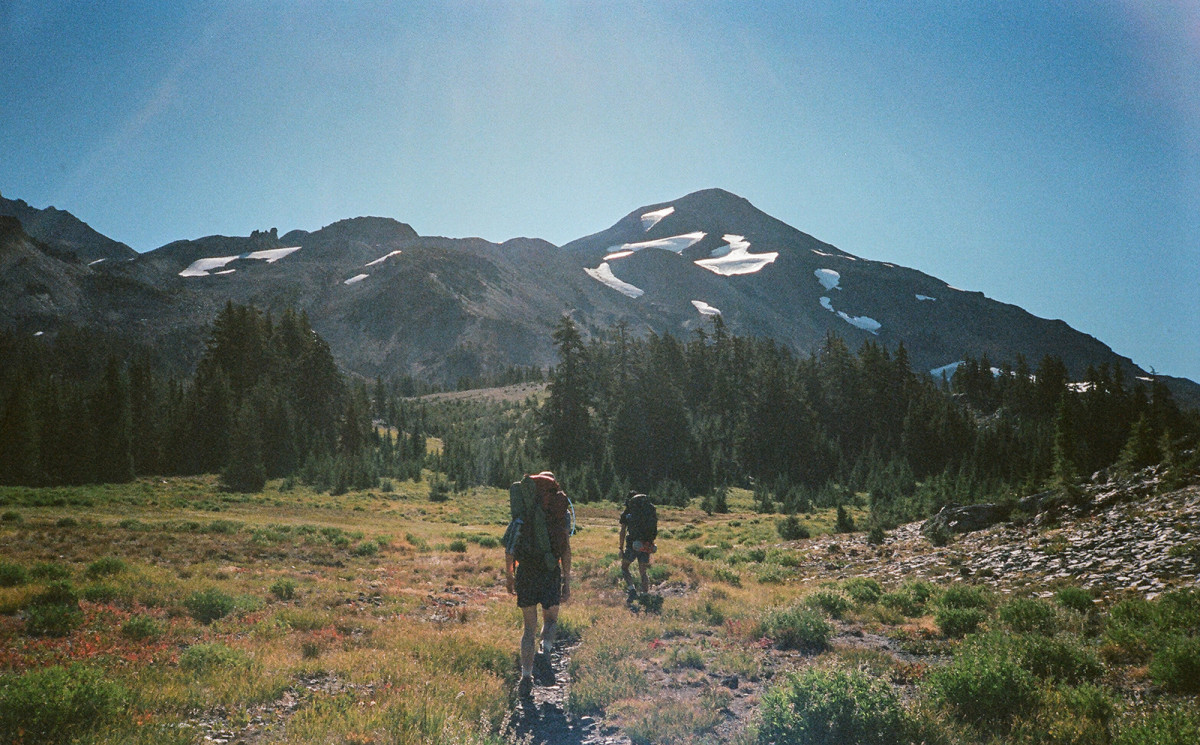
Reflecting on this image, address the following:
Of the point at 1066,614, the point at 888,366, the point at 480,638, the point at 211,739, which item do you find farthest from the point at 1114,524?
the point at 888,366

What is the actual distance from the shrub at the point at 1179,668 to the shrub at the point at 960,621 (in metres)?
3.28

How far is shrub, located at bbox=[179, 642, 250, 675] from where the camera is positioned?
22.2 ft

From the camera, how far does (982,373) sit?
3760 inches

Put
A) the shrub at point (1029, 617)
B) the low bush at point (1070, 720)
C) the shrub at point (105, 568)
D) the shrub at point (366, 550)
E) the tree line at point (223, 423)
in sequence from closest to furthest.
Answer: the low bush at point (1070, 720) → the shrub at point (1029, 617) → the shrub at point (105, 568) → the shrub at point (366, 550) → the tree line at point (223, 423)

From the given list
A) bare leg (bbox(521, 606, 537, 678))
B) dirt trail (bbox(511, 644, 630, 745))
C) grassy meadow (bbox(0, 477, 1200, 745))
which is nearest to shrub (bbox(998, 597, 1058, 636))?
grassy meadow (bbox(0, 477, 1200, 745))

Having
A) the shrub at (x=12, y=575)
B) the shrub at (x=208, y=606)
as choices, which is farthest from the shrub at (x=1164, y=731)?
the shrub at (x=12, y=575)

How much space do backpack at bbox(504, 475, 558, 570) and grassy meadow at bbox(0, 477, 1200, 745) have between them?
151 cm

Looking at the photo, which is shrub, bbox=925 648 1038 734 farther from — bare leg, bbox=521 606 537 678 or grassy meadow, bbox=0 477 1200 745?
bare leg, bbox=521 606 537 678

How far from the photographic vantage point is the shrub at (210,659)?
6.78 meters

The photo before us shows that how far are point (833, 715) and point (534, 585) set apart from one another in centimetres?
377

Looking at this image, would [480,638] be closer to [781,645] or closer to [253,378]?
[781,645]

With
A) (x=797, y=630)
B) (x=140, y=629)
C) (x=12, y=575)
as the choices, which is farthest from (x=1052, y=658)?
(x=12, y=575)

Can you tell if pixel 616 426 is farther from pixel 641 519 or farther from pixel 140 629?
pixel 140 629

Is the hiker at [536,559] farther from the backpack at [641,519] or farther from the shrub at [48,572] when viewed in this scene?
the shrub at [48,572]
